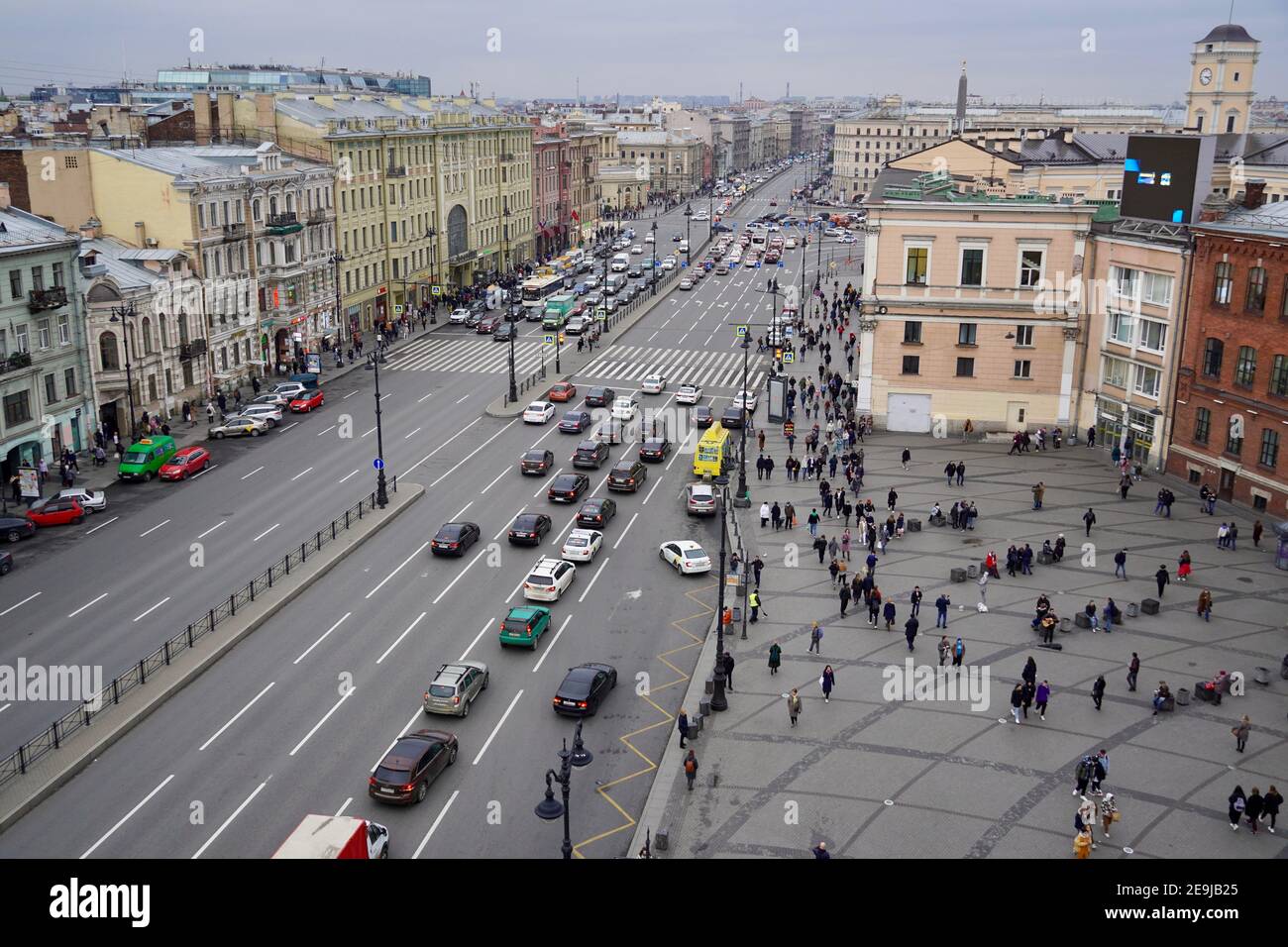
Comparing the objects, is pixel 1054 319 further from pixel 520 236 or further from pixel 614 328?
pixel 520 236

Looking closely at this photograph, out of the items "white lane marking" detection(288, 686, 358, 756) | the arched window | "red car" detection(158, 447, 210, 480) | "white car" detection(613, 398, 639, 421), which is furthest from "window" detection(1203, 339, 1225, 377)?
the arched window

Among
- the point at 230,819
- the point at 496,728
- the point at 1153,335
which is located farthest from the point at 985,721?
the point at 1153,335

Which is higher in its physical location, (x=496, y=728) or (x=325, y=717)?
(x=325, y=717)

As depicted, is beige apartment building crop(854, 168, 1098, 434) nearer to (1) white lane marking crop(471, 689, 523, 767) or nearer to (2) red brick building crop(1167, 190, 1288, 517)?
(2) red brick building crop(1167, 190, 1288, 517)

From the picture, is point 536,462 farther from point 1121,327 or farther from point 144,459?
point 1121,327
